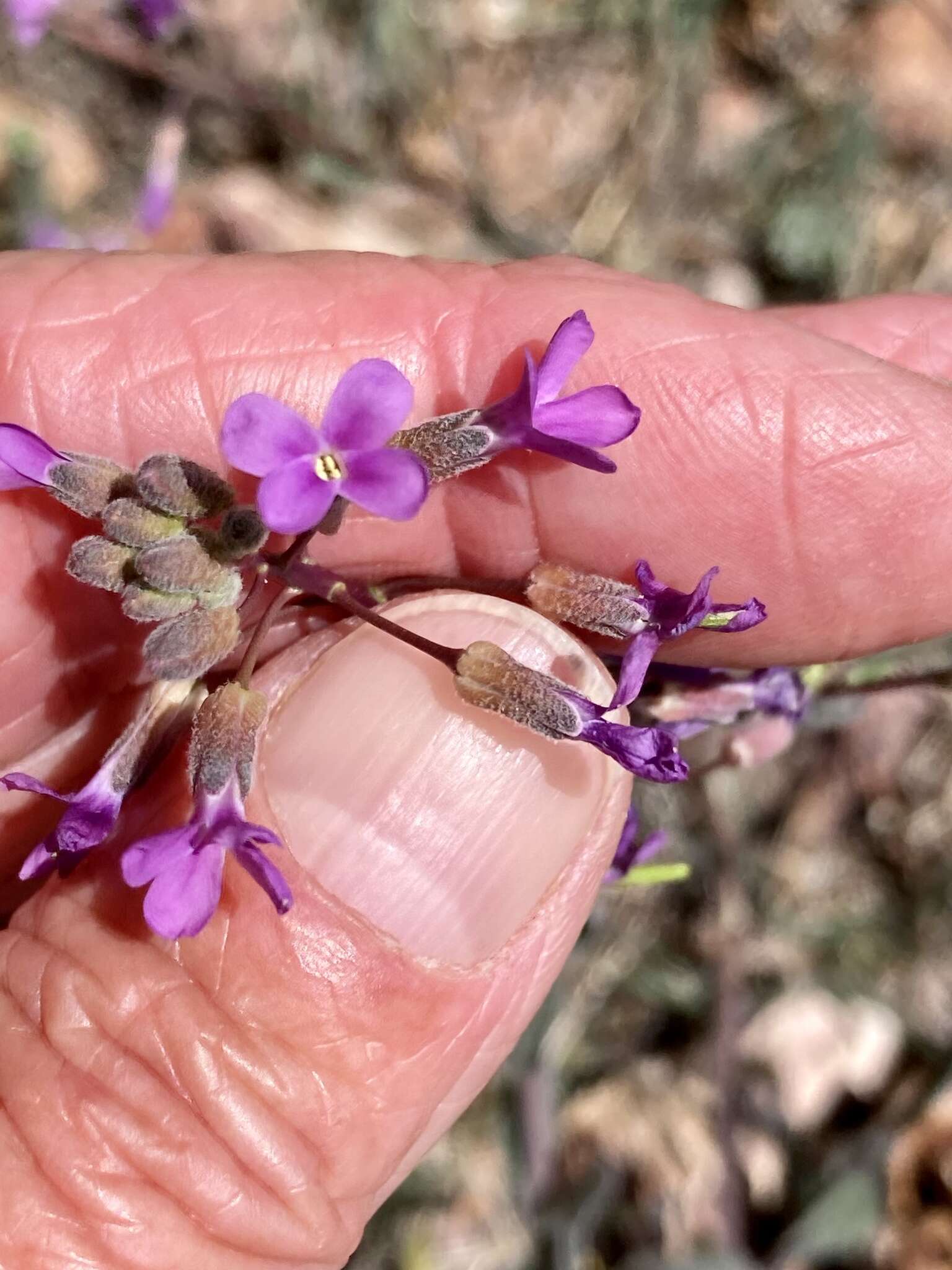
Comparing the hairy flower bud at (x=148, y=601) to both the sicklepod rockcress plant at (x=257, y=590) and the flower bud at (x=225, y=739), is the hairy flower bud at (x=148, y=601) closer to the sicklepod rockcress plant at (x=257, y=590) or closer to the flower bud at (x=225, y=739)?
the sicklepod rockcress plant at (x=257, y=590)

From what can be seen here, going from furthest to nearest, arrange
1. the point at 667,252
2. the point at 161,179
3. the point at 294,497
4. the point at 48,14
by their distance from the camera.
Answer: the point at 667,252, the point at 161,179, the point at 48,14, the point at 294,497

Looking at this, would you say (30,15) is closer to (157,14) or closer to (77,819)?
(157,14)

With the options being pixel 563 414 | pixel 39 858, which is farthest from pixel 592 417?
pixel 39 858

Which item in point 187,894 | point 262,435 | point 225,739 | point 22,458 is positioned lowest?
point 187,894

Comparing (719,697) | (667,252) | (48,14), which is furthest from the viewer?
(667,252)

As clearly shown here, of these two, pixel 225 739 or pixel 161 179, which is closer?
pixel 225 739

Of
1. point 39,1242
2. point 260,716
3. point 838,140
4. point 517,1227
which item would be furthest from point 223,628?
point 838,140

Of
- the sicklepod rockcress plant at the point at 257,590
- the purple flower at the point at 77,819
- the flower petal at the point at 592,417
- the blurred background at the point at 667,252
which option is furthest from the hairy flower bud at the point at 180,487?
the blurred background at the point at 667,252
